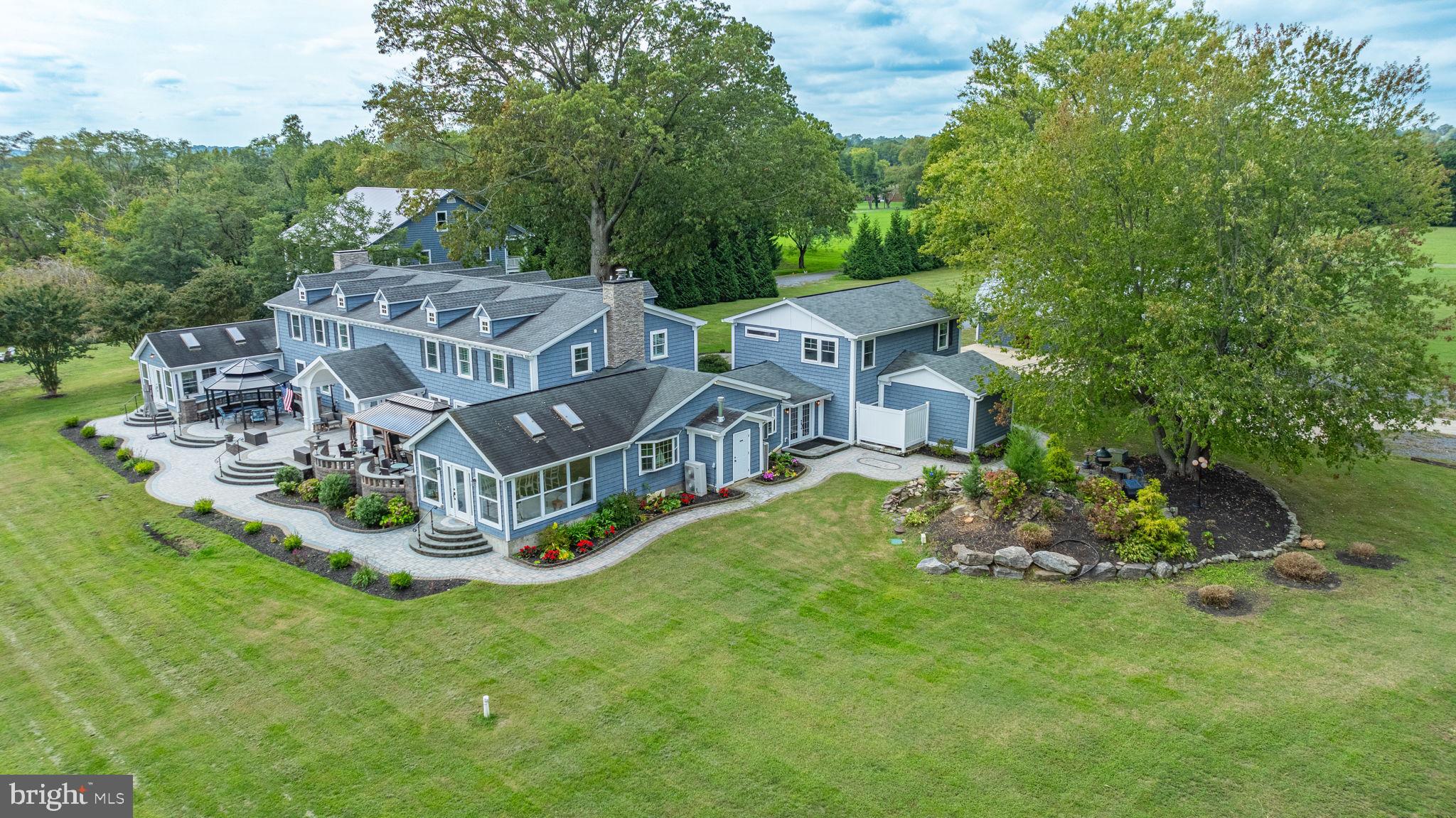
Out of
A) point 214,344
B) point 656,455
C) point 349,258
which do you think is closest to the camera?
point 656,455

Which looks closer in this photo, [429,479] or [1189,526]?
[1189,526]

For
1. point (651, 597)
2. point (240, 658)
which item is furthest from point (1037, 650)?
point (240, 658)

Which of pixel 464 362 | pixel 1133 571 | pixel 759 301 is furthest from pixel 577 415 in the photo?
pixel 759 301

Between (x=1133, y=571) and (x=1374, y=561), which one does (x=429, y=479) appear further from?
(x=1374, y=561)

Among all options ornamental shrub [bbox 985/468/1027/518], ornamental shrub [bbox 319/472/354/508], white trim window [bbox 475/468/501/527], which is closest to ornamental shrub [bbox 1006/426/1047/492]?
ornamental shrub [bbox 985/468/1027/518]

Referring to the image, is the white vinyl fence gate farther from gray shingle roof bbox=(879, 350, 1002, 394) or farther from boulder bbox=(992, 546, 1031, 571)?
boulder bbox=(992, 546, 1031, 571)

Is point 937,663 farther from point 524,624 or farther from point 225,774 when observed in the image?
point 225,774
